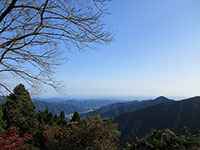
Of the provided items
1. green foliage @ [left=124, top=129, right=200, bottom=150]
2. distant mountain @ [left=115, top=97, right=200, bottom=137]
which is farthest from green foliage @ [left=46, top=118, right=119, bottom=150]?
distant mountain @ [left=115, top=97, right=200, bottom=137]

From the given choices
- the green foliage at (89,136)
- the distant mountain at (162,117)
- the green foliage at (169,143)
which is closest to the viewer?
the green foliage at (89,136)

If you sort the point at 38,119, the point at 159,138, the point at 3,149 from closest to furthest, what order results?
the point at 3,149 → the point at 159,138 → the point at 38,119

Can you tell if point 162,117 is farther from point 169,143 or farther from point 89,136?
point 89,136

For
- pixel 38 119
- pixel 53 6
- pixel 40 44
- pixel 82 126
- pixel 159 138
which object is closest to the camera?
pixel 53 6

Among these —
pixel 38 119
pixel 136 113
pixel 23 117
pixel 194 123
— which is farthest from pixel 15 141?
pixel 136 113

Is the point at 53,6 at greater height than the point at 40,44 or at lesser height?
greater

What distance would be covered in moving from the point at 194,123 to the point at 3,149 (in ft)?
311

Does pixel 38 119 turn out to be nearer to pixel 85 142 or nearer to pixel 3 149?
pixel 85 142

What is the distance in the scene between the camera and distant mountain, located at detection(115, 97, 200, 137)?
4690 inches

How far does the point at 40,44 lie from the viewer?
708 centimetres

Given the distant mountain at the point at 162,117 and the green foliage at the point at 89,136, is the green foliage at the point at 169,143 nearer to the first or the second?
the green foliage at the point at 89,136

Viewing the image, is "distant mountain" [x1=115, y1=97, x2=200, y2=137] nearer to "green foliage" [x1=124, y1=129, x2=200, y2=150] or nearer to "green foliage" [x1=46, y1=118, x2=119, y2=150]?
"green foliage" [x1=124, y1=129, x2=200, y2=150]

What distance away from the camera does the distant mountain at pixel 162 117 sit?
4690 inches

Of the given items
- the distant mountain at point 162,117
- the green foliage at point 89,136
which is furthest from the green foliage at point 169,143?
the distant mountain at point 162,117
